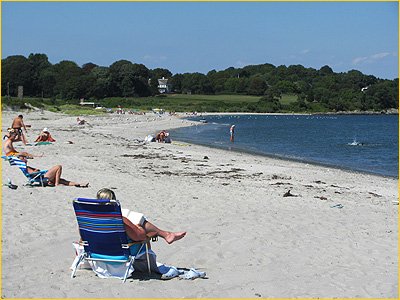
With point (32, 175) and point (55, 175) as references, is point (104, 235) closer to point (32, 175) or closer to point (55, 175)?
point (32, 175)

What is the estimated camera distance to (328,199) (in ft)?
40.5

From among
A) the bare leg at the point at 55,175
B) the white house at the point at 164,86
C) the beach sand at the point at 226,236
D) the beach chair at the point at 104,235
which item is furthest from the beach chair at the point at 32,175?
the white house at the point at 164,86

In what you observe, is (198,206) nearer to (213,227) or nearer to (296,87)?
(213,227)

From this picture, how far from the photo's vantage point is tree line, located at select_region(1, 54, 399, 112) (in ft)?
384

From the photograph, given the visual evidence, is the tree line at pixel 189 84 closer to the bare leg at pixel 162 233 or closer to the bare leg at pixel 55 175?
the bare leg at pixel 55 175

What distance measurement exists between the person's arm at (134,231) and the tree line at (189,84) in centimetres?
10004

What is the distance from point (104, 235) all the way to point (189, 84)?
510ft

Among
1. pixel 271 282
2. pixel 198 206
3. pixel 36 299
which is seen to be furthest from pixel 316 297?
pixel 198 206

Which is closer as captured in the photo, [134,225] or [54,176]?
[134,225]

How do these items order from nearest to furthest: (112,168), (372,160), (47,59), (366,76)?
1. (112,168)
2. (372,160)
3. (47,59)
4. (366,76)

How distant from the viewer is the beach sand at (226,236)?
240 inches

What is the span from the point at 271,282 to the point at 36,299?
2483mm

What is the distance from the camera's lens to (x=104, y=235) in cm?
613

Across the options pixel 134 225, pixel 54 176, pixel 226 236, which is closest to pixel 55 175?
pixel 54 176
